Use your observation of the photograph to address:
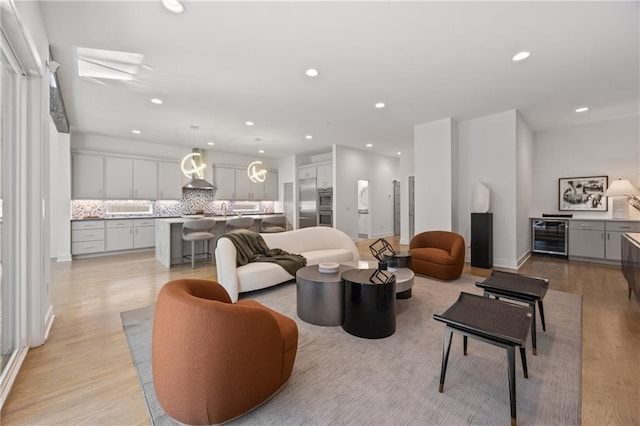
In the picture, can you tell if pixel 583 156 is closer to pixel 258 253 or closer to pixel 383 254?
pixel 383 254

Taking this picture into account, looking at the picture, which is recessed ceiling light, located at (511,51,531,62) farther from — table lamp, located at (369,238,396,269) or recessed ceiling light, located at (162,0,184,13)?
recessed ceiling light, located at (162,0,184,13)

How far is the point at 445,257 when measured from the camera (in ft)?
13.3

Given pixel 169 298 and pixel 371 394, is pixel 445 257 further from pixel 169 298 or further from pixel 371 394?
pixel 169 298

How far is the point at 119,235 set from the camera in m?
6.52

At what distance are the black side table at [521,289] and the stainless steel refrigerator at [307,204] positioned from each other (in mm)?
6192

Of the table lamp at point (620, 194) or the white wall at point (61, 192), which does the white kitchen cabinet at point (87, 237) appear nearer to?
the white wall at point (61, 192)

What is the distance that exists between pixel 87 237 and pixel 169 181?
224cm

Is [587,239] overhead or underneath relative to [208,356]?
overhead

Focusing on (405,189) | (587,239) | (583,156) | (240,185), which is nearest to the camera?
(587,239)

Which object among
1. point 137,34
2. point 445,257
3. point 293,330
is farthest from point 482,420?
point 137,34

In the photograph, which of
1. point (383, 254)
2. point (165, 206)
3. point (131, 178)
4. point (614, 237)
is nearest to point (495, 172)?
point (614, 237)

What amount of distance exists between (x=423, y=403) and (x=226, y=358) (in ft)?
4.00

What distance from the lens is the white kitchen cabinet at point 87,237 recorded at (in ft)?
19.6

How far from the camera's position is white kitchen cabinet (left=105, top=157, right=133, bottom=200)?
6.55 m
